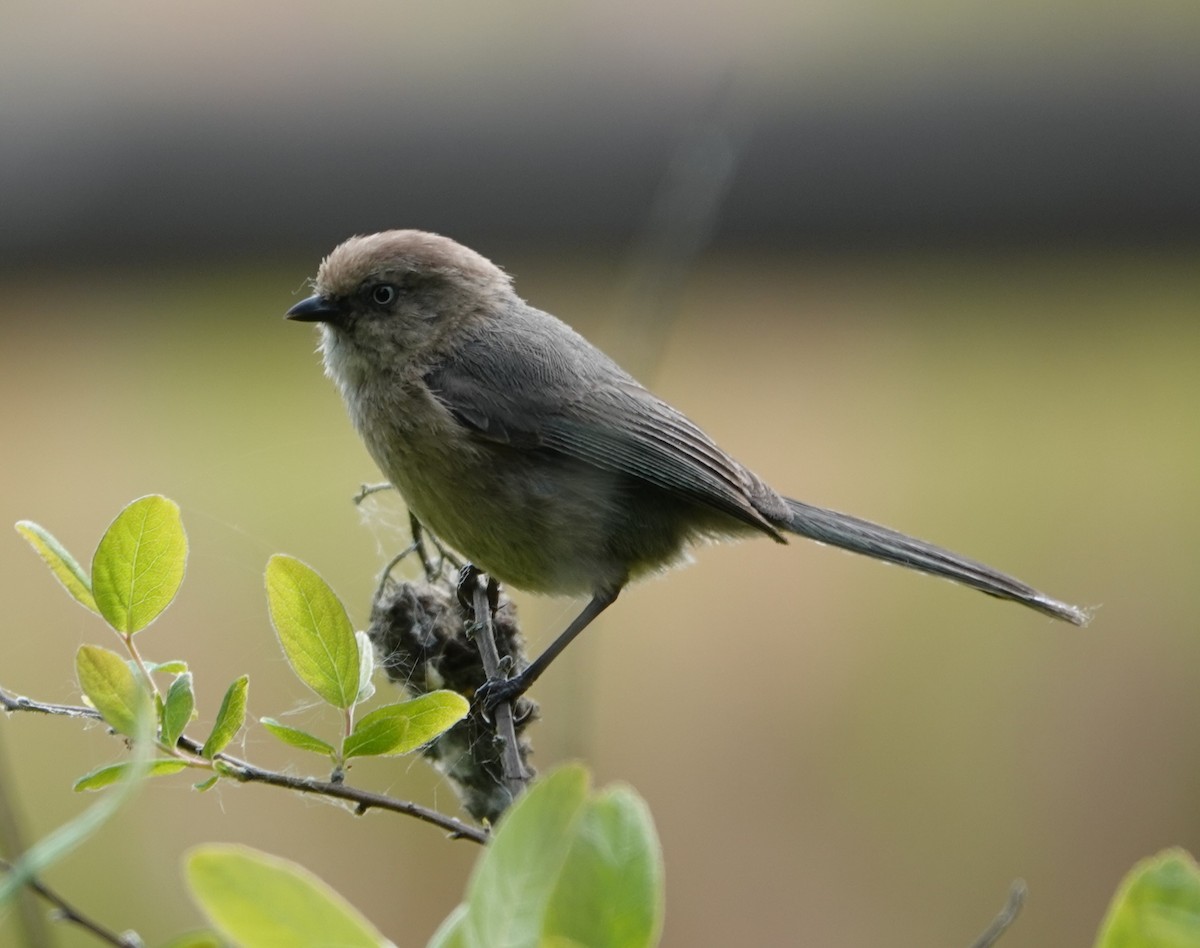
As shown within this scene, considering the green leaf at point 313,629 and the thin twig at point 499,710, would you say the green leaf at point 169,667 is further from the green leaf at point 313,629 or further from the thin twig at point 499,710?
the thin twig at point 499,710

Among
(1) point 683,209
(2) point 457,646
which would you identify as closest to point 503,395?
(2) point 457,646

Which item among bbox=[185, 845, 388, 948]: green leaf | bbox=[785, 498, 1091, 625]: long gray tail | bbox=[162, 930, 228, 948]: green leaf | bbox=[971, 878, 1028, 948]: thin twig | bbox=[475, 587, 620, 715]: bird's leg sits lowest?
bbox=[475, 587, 620, 715]: bird's leg

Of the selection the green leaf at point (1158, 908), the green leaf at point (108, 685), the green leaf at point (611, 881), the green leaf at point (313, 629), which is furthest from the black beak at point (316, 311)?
the green leaf at point (1158, 908)

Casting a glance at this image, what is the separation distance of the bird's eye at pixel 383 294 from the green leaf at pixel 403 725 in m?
1.80

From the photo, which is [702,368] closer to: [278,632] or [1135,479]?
[1135,479]

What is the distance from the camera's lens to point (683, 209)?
5.10 feet

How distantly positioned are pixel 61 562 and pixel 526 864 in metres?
0.62

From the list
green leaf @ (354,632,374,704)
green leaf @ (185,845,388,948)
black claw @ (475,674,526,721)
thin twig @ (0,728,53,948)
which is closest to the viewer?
green leaf @ (185,845,388,948)

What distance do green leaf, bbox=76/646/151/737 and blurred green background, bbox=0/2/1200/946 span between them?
97.3 inches

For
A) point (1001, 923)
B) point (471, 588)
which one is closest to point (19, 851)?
point (1001, 923)

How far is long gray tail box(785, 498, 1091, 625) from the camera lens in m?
2.83

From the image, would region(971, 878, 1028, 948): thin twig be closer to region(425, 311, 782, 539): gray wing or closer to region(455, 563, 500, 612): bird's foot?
region(455, 563, 500, 612): bird's foot

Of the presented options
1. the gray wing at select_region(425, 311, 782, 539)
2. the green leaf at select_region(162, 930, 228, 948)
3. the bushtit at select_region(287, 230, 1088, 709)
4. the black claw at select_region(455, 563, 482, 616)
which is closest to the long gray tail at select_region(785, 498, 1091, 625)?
the bushtit at select_region(287, 230, 1088, 709)

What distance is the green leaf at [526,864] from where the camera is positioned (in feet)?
2.42
